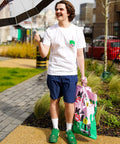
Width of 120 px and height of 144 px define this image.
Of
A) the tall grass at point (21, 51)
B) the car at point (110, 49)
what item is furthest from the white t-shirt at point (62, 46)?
the tall grass at point (21, 51)

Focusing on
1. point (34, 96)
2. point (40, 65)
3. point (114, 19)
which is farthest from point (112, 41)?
point (114, 19)

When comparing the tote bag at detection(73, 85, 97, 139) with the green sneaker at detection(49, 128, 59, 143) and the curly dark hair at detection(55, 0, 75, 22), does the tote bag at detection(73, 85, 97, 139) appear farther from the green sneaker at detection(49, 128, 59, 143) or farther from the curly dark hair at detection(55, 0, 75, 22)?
the curly dark hair at detection(55, 0, 75, 22)

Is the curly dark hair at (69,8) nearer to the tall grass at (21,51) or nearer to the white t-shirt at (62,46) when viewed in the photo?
the white t-shirt at (62,46)

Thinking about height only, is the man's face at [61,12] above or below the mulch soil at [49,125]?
above

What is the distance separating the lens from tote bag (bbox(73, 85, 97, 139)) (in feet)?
9.28

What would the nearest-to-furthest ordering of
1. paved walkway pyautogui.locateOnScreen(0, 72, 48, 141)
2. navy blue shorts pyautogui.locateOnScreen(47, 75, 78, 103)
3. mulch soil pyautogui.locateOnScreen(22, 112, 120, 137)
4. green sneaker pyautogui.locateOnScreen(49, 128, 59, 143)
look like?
navy blue shorts pyautogui.locateOnScreen(47, 75, 78, 103) → green sneaker pyautogui.locateOnScreen(49, 128, 59, 143) → mulch soil pyautogui.locateOnScreen(22, 112, 120, 137) → paved walkway pyautogui.locateOnScreen(0, 72, 48, 141)

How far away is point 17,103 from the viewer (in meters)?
4.82

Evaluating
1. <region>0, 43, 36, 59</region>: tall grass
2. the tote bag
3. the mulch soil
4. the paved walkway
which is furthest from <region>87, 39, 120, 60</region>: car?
the tote bag

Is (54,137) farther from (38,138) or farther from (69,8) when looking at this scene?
(69,8)

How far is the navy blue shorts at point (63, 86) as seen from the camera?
8.96 ft

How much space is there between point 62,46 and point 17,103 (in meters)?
2.55

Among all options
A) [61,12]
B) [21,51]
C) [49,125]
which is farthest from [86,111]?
[21,51]

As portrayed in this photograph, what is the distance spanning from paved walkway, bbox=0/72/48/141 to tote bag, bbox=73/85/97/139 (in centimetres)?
115

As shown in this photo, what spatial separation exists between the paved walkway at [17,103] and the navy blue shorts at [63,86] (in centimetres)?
108
